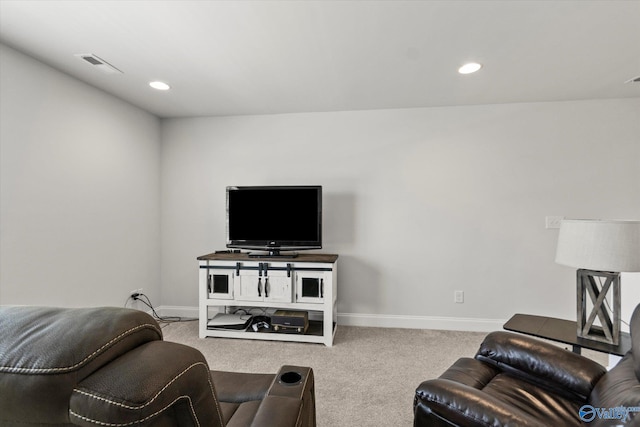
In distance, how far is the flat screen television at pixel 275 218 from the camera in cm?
333

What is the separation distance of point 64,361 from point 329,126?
3.40 metres

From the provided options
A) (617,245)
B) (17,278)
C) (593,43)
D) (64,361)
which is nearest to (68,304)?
(17,278)

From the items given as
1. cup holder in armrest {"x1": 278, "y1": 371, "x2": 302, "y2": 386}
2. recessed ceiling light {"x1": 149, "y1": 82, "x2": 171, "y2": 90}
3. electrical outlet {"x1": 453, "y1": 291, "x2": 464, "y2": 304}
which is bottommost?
electrical outlet {"x1": 453, "y1": 291, "x2": 464, "y2": 304}

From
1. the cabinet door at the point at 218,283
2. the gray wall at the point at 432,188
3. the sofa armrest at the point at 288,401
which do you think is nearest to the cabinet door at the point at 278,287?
the cabinet door at the point at 218,283

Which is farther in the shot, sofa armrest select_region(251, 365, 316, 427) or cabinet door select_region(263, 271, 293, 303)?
cabinet door select_region(263, 271, 293, 303)

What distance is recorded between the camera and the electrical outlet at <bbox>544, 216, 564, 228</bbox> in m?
3.27

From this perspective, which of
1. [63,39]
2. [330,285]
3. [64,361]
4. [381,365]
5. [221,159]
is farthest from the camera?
[221,159]

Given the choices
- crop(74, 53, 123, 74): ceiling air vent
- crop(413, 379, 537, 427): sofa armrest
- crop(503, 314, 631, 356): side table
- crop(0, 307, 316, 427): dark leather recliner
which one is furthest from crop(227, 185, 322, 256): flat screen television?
crop(0, 307, 316, 427): dark leather recliner

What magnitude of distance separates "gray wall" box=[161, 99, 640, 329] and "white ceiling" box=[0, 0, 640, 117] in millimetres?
358

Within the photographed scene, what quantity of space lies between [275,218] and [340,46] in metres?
1.81

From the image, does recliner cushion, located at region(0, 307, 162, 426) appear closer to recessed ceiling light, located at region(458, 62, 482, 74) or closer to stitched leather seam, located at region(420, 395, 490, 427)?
stitched leather seam, located at region(420, 395, 490, 427)

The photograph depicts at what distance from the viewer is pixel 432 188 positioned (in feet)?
11.4

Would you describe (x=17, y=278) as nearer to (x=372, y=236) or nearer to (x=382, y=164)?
(x=372, y=236)

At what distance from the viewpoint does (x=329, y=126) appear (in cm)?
362
